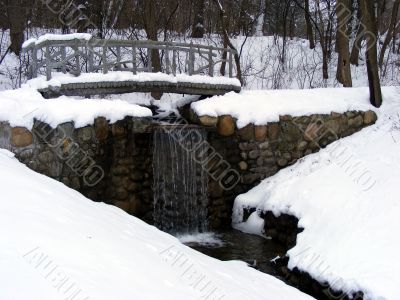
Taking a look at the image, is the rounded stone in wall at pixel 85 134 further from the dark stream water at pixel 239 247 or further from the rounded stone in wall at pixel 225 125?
the rounded stone in wall at pixel 225 125

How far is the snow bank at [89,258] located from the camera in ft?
9.81

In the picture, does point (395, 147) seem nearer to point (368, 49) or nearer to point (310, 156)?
point (310, 156)

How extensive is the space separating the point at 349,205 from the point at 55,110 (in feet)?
14.8

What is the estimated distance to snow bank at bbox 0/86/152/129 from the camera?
22.1 feet

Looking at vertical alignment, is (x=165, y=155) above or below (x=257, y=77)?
below

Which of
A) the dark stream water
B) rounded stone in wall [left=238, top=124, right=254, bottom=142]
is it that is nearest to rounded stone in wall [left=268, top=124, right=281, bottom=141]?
rounded stone in wall [left=238, top=124, right=254, bottom=142]

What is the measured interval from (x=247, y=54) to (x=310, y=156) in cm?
866

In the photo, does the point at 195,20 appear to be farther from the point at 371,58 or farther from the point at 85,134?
the point at 85,134

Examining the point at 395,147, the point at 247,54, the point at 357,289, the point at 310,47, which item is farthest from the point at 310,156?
the point at 310,47

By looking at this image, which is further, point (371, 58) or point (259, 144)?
point (371, 58)

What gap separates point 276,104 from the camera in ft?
32.1

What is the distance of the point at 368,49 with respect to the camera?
10.5 meters

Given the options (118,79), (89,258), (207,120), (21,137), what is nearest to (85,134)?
(21,137)

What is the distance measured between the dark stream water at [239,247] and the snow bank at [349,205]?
1.79 ft
